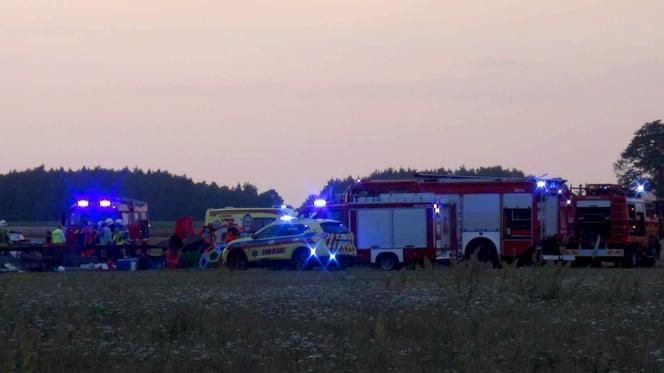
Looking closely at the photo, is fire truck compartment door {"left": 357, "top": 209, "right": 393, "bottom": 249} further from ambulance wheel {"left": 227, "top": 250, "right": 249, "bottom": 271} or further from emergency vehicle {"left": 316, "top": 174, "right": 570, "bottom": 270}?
ambulance wheel {"left": 227, "top": 250, "right": 249, "bottom": 271}

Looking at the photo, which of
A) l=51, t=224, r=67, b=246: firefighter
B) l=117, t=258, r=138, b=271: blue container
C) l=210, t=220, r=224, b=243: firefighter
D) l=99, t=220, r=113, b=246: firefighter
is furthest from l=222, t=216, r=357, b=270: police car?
l=51, t=224, r=67, b=246: firefighter

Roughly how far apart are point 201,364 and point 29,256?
23004 mm

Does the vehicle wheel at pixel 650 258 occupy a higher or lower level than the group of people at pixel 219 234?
lower

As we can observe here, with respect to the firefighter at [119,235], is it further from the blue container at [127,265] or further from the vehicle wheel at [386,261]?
the vehicle wheel at [386,261]

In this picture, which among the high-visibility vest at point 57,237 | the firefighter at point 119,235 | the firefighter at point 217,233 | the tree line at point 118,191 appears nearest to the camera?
the firefighter at point 217,233

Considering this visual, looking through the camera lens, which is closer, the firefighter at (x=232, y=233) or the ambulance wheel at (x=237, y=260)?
the ambulance wheel at (x=237, y=260)

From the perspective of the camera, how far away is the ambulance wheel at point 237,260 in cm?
3092

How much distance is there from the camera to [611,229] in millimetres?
34344

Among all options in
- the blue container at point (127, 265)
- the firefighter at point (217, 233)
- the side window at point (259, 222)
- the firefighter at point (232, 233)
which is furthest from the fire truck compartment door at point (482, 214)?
the blue container at point (127, 265)

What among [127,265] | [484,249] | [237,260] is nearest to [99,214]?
[127,265]

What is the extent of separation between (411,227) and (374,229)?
1097 millimetres

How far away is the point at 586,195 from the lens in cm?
3547

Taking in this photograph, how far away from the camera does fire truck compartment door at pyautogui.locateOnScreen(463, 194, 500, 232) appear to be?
111ft

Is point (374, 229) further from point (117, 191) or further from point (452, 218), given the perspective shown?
point (117, 191)
